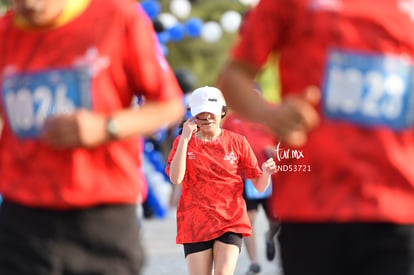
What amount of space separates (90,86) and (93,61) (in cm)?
9

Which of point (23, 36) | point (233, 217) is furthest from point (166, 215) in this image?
point (23, 36)

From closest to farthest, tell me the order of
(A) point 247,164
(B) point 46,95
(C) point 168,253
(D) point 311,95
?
(D) point 311,95, (B) point 46,95, (A) point 247,164, (C) point 168,253

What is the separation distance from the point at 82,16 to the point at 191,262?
11.5 feet

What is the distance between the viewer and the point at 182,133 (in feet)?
22.2

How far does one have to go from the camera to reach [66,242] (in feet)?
11.1

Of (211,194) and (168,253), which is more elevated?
(211,194)

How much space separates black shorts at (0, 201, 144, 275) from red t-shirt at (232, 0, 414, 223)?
2.02ft

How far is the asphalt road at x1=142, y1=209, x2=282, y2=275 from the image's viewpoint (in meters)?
10.2

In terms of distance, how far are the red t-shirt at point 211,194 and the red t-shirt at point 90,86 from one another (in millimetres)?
3235

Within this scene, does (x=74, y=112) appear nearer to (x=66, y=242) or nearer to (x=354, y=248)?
(x=66, y=242)

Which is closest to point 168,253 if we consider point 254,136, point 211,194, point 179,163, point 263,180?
point 254,136

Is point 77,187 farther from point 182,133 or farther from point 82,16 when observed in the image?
point 182,133

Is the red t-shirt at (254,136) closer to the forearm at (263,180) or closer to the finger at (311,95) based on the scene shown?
the forearm at (263,180)

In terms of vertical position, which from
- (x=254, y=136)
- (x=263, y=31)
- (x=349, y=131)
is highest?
(x=254, y=136)
